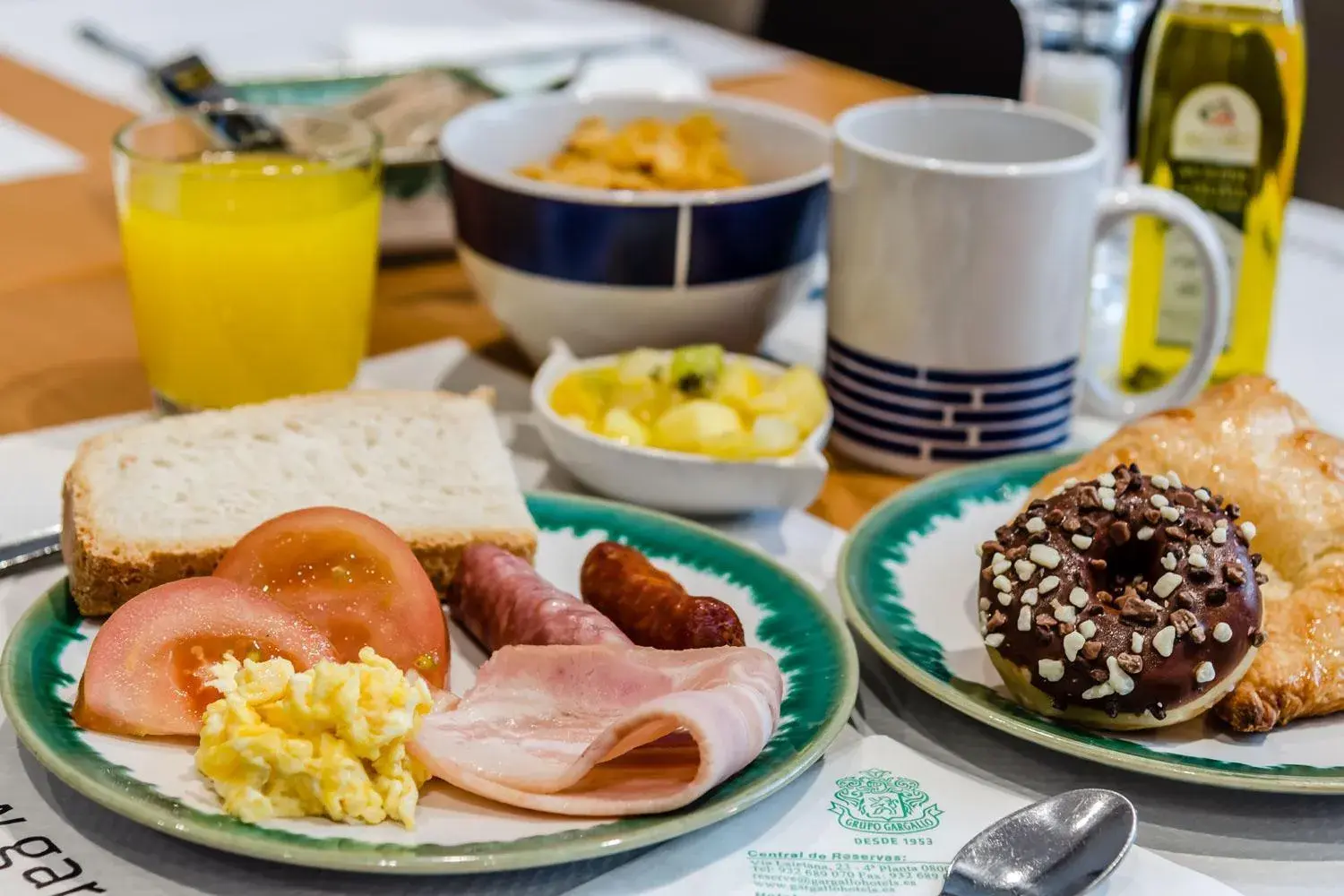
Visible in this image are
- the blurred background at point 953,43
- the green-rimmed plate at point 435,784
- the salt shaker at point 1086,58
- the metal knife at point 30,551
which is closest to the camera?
the green-rimmed plate at point 435,784

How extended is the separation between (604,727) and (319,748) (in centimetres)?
19

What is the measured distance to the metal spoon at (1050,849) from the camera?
2.84ft

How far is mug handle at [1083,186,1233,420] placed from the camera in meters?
1.47

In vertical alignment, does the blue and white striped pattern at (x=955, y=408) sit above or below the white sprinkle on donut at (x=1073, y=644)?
below

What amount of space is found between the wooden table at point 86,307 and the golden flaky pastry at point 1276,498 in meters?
0.33

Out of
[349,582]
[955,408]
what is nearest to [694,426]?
[955,408]

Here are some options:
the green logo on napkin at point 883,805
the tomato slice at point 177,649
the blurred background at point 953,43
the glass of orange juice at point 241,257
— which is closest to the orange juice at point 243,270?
the glass of orange juice at point 241,257

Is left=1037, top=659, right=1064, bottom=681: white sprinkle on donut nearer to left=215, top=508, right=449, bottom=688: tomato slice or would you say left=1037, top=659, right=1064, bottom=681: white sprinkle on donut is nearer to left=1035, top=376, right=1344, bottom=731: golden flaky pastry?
left=1035, top=376, right=1344, bottom=731: golden flaky pastry

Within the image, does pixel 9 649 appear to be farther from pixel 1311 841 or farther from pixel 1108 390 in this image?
pixel 1108 390

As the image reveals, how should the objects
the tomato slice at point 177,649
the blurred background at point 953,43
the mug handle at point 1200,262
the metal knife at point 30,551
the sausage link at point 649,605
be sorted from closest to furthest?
the tomato slice at point 177,649 < the sausage link at point 649,605 < the metal knife at point 30,551 < the mug handle at point 1200,262 < the blurred background at point 953,43

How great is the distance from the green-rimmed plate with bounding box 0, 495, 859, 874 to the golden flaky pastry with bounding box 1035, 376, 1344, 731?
0.88ft

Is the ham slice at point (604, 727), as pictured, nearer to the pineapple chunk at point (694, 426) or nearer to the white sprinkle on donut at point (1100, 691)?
the white sprinkle on donut at point (1100, 691)

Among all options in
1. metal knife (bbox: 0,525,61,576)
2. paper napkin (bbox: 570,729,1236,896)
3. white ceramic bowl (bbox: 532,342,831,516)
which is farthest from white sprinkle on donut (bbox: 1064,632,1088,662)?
metal knife (bbox: 0,525,61,576)

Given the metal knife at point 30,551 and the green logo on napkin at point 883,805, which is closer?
the green logo on napkin at point 883,805
